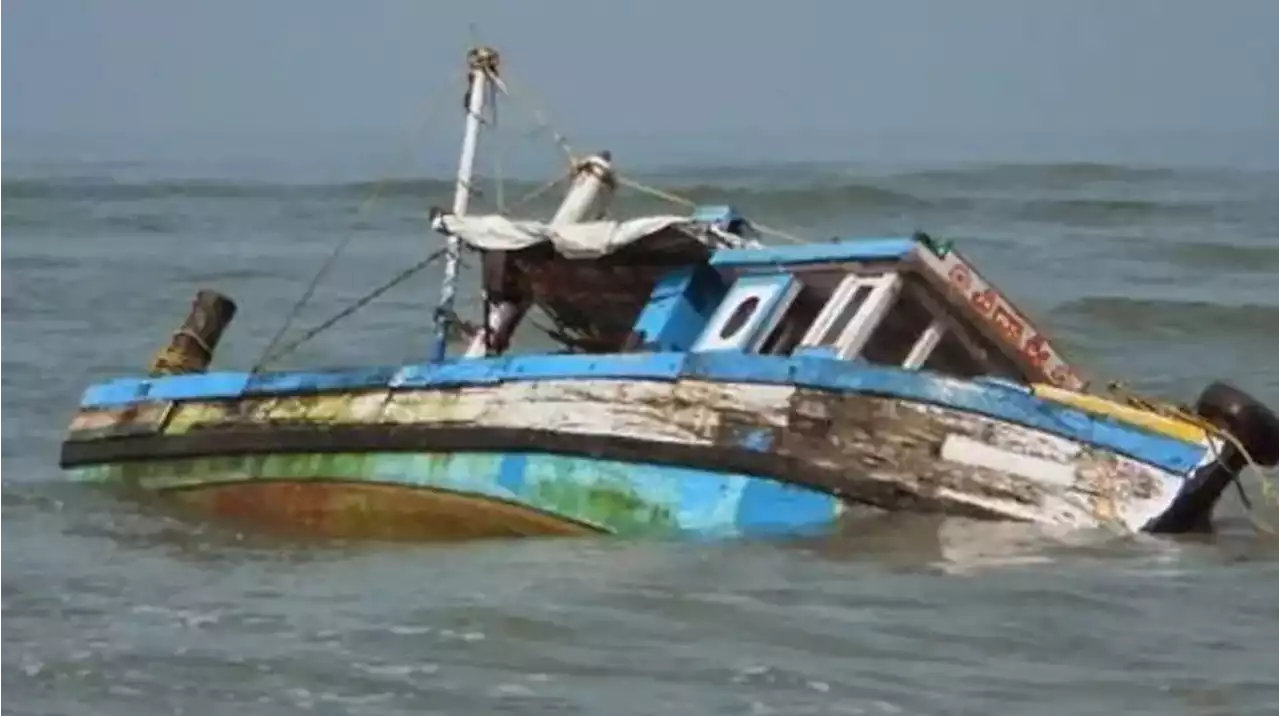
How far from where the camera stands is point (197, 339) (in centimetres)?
1477

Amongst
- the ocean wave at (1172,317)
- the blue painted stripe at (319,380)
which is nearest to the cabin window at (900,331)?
the blue painted stripe at (319,380)

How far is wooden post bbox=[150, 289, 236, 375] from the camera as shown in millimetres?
14539

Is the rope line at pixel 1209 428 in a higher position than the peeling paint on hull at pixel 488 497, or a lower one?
higher

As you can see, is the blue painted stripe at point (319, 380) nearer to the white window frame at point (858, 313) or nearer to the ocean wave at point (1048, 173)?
the white window frame at point (858, 313)

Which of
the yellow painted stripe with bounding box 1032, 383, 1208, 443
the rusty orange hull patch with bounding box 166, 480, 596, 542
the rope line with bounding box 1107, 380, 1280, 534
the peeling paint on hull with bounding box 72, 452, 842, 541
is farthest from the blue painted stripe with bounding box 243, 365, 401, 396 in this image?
the rope line with bounding box 1107, 380, 1280, 534

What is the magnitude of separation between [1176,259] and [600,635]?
855 inches

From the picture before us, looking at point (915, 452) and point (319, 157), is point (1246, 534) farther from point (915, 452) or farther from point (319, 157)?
point (319, 157)

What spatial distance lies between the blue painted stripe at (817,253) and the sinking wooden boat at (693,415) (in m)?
0.02

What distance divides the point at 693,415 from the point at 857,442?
0.81 metres

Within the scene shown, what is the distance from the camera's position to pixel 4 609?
35.5ft

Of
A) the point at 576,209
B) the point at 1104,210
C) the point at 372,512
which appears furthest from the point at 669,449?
the point at 1104,210

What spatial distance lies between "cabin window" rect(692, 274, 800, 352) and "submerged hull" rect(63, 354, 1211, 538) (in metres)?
0.40

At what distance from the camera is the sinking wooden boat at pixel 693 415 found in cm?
1170

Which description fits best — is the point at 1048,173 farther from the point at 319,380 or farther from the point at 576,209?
the point at 319,380
